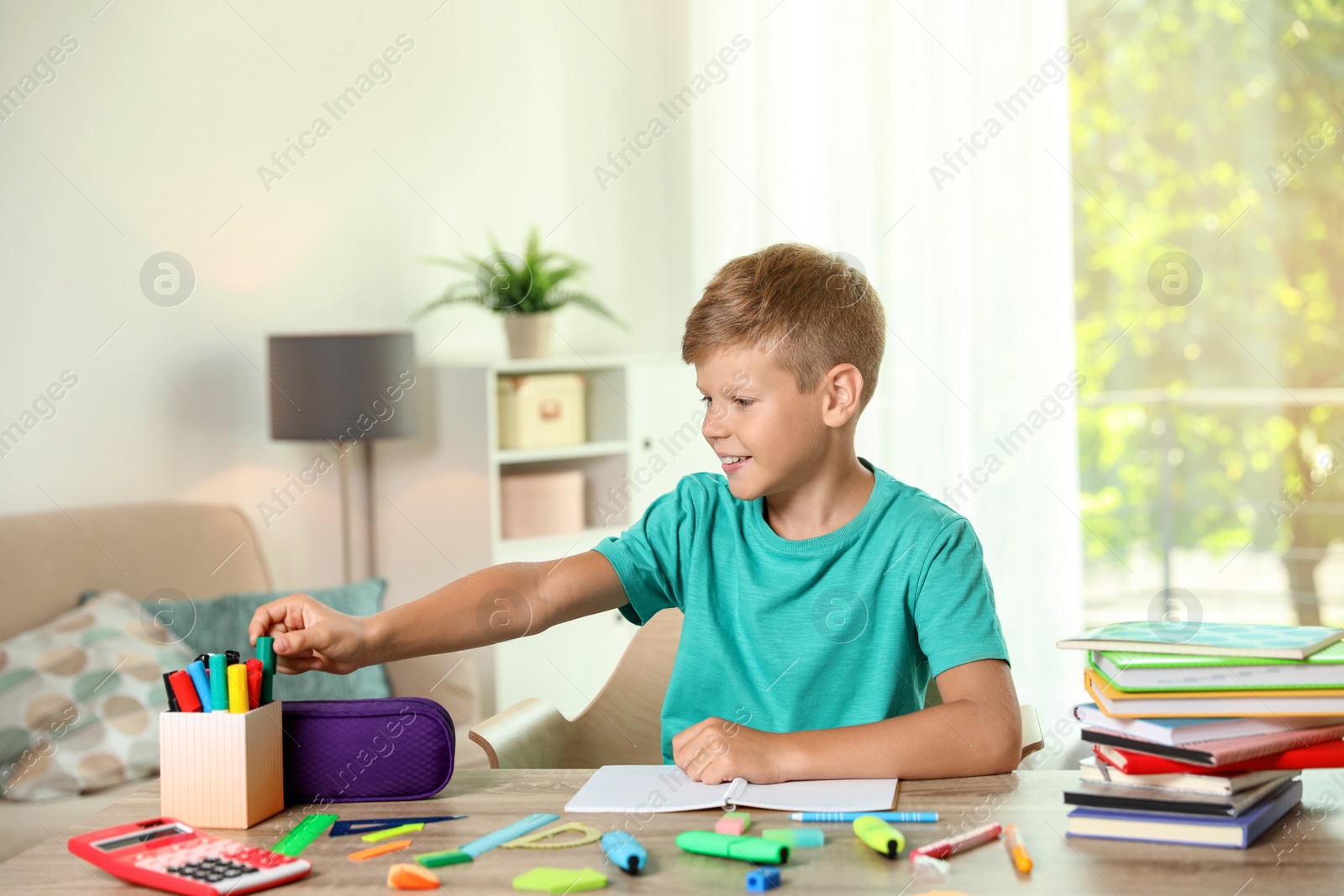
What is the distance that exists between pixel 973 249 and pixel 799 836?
104 inches

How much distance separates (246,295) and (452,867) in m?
2.47

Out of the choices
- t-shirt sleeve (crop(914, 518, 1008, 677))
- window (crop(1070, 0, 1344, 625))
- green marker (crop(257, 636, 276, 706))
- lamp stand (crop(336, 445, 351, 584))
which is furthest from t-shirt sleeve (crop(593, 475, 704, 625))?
window (crop(1070, 0, 1344, 625))

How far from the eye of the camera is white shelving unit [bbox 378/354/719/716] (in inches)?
127

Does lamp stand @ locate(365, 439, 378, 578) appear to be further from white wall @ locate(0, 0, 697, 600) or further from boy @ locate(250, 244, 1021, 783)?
boy @ locate(250, 244, 1021, 783)

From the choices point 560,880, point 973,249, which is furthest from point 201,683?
point 973,249

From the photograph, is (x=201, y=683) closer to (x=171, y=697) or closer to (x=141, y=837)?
(x=171, y=697)

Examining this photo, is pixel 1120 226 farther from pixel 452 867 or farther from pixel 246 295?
pixel 452 867

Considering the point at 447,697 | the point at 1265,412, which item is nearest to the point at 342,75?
the point at 447,697

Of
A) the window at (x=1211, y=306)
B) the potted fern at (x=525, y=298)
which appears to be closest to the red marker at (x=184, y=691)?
the potted fern at (x=525, y=298)

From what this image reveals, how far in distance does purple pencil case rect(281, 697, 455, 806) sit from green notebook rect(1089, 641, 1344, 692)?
2.03 ft

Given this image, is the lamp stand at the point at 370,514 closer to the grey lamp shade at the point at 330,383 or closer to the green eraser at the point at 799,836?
the grey lamp shade at the point at 330,383

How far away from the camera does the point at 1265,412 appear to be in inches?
150

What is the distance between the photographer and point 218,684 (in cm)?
102

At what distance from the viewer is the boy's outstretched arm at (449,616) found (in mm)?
1137
